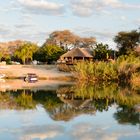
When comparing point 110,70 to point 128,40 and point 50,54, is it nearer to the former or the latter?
point 128,40

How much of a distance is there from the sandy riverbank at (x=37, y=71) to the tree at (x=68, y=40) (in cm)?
4548

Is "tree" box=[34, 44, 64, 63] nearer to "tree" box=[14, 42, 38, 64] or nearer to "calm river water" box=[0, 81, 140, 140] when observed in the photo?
"tree" box=[14, 42, 38, 64]

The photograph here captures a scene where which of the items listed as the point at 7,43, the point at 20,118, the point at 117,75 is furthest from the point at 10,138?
the point at 7,43

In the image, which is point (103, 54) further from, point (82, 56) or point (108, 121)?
point (108, 121)

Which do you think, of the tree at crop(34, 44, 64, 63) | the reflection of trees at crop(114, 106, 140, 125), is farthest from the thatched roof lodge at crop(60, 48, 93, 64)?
the reflection of trees at crop(114, 106, 140, 125)

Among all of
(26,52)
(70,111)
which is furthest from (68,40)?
(70,111)

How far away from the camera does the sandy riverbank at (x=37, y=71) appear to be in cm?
7219

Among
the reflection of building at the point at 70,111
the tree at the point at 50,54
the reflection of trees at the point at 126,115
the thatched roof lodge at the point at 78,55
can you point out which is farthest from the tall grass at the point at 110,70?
the tree at the point at 50,54

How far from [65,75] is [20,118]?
47.3 m

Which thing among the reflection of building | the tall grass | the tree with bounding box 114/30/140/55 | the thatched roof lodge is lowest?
the reflection of building

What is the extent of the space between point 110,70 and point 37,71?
56.6 ft

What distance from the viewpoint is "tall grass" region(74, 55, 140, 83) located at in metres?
62.4

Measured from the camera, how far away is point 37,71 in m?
77.1

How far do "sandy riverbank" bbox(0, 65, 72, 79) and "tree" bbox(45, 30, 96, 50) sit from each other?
1791 inches
